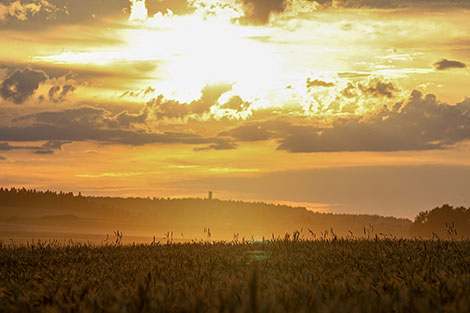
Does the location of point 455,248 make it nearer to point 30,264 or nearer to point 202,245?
point 202,245

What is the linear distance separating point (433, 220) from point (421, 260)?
8296 centimetres

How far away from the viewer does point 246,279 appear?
688 centimetres

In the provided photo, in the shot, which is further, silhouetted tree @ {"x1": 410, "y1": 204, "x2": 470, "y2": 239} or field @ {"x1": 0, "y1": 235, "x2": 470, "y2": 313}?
silhouetted tree @ {"x1": 410, "y1": 204, "x2": 470, "y2": 239}

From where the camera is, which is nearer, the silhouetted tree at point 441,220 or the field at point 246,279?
the field at point 246,279

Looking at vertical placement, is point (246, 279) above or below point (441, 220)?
above

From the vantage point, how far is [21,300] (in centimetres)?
433

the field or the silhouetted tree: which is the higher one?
the field

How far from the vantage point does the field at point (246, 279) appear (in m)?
4.01

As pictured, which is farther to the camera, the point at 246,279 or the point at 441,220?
the point at 441,220

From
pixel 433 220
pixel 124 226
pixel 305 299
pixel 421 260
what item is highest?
pixel 305 299

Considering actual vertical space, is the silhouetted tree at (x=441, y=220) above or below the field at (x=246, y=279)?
below

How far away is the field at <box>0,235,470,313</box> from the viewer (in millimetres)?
4012

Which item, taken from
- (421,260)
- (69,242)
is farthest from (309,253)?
(69,242)

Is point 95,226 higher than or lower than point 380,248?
lower
